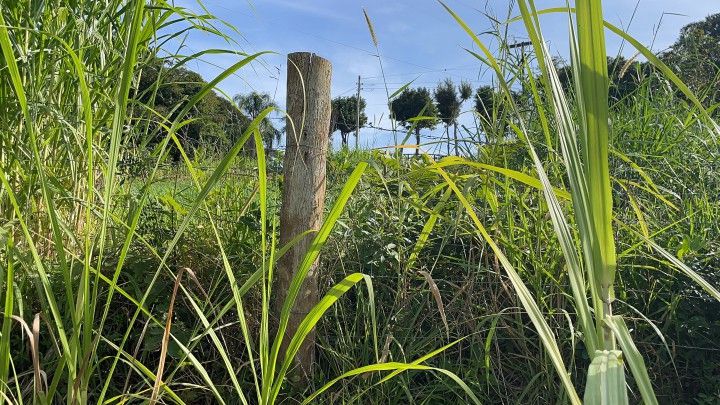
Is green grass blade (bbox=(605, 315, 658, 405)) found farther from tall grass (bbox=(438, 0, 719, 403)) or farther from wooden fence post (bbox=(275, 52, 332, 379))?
wooden fence post (bbox=(275, 52, 332, 379))

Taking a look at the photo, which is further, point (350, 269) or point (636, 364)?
point (350, 269)

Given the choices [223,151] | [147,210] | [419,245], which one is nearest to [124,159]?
[147,210]

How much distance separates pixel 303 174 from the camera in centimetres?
223

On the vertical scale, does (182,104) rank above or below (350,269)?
above

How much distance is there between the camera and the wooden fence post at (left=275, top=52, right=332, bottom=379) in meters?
2.22

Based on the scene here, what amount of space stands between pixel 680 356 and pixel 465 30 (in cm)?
164

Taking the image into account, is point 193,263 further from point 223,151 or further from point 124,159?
point 223,151

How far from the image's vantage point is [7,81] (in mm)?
1923

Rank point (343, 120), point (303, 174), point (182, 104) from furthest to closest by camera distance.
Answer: point (343, 120)
point (182, 104)
point (303, 174)

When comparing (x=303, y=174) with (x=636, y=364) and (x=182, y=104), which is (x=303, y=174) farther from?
(x=636, y=364)

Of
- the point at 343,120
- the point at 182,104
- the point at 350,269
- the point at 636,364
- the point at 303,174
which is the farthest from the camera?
the point at 343,120

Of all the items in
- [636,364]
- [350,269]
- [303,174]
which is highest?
[303,174]

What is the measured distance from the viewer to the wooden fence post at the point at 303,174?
2.22 metres

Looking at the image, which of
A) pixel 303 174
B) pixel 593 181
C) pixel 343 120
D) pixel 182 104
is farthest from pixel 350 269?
pixel 593 181
